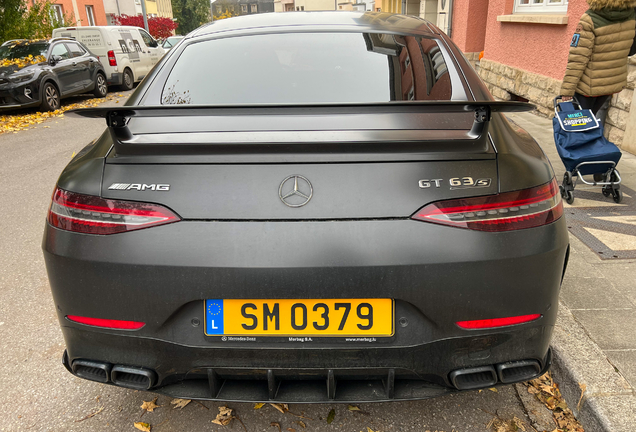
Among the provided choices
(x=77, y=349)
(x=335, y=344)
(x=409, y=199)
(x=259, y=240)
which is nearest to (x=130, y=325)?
(x=77, y=349)

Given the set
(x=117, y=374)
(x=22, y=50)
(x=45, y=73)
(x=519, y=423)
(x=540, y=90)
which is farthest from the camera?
(x=22, y=50)

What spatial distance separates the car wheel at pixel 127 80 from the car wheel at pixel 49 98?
3.91 meters

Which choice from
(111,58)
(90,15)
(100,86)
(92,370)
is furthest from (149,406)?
(90,15)

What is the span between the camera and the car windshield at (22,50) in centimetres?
1222

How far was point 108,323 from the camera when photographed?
71.7 inches

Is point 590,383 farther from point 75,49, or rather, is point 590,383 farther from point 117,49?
point 117,49

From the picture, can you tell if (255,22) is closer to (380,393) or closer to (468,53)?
(380,393)

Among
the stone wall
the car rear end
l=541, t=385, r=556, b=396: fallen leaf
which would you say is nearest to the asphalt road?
l=541, t=385, r=556, b=396: fallen leaf

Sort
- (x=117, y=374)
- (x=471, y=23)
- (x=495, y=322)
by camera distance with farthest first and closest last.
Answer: (x=471, y=23), (x=117, y=374), (x=495, y=322)

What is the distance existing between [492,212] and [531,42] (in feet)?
31.0

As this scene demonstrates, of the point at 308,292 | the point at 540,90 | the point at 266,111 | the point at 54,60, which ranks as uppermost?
the point at 266,111

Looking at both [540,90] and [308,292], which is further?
[540,90]

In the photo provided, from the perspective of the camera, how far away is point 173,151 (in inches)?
69.6

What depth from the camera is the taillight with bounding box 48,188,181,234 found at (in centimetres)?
174
